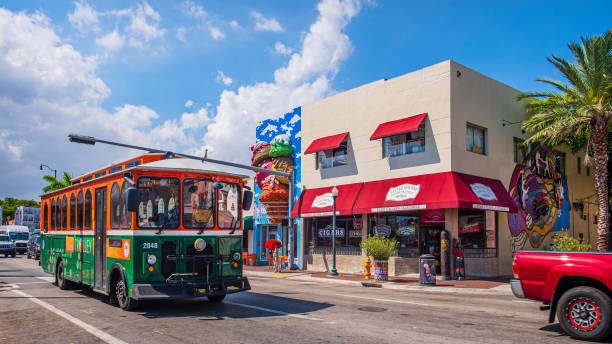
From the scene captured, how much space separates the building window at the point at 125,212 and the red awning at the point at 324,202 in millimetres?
14610

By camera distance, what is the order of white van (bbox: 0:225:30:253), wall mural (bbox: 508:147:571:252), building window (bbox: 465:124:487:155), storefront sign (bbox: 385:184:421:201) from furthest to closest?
white van (bbox: 0:225:30:253) → wall mural (bbox: 508:147:571:252) → building window (bbox: 465:124:487:155) → storefront sign (bbox: 385:184:421:201)

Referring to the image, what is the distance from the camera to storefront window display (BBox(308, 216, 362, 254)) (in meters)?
24.9

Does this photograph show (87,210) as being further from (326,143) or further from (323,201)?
(326,143)

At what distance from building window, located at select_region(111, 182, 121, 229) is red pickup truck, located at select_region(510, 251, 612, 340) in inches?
315

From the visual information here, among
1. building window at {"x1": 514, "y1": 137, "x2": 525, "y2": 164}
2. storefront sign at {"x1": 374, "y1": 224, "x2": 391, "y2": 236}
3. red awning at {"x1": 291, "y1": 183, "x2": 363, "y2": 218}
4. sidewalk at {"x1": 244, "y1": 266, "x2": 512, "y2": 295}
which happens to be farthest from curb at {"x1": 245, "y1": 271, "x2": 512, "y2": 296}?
building window at {"x1": 514, "y1": 137, "x2": 525, "y2": 164}

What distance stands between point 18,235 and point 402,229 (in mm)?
39047

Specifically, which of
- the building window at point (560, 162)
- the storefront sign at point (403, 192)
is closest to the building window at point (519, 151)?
the building window at point (560, 162)

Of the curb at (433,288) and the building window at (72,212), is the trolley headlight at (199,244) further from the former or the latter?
the curb at (433,288)

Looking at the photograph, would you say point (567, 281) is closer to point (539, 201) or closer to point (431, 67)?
point (431, 67)

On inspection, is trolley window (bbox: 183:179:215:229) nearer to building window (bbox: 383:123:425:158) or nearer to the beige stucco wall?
the beige stucco wall

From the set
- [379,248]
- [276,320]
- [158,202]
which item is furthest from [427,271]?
[158,202]

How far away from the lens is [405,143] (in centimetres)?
2305

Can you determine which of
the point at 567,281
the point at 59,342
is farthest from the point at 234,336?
the point at 567,281

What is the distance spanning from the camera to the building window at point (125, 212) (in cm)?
1013
